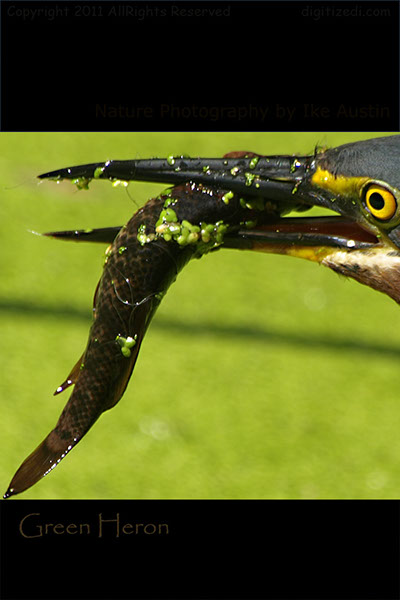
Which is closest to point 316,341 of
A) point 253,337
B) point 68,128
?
point 253,337

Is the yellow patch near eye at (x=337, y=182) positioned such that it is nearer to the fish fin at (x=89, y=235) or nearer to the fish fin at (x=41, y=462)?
the fish fin at (x=89, y=235)

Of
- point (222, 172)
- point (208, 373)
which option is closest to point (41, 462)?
point (222, 172)

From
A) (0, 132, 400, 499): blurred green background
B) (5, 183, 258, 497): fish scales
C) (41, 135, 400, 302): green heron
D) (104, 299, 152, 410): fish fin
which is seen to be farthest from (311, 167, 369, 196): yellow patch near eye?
(0, 132, 400, 499): blurred green background

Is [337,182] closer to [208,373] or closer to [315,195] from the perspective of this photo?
[315,195]

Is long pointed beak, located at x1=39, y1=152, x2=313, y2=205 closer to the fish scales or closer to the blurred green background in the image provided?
the fish scales

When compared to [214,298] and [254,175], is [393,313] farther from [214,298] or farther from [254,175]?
[254,175]
